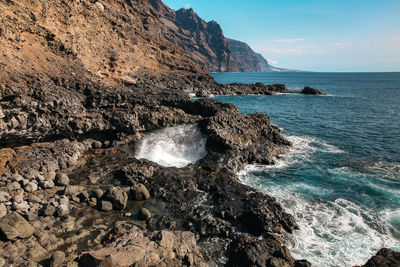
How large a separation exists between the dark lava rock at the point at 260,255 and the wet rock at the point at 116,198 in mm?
7421

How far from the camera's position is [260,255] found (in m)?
10.1

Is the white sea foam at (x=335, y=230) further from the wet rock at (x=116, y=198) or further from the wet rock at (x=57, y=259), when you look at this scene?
the wet rock at (x=57, y=259)

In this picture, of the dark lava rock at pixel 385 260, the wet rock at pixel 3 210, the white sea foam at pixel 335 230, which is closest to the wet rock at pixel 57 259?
the wet rock at pixel 3 210

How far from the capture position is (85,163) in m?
19.2

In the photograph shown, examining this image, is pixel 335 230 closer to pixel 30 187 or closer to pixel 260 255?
pixel 260 255

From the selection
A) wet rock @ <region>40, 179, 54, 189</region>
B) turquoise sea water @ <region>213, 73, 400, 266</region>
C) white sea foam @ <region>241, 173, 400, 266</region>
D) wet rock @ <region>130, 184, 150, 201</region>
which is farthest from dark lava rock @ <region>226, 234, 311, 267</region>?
wet rock @ <region>40, 179, 54, 189</region>

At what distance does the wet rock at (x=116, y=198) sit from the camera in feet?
46.1

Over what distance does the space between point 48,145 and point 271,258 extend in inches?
788

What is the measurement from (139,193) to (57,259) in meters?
6.54

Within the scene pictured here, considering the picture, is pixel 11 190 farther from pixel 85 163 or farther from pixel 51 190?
pixel 85 163

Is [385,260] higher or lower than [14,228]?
lower

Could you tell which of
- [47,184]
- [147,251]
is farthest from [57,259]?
Answer: [47,184]

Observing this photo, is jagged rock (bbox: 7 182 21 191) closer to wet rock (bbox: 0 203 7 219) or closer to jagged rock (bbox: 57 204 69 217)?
wet rock (bbox: 0 203 7 219)

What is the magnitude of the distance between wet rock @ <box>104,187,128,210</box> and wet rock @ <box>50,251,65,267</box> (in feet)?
15.9
